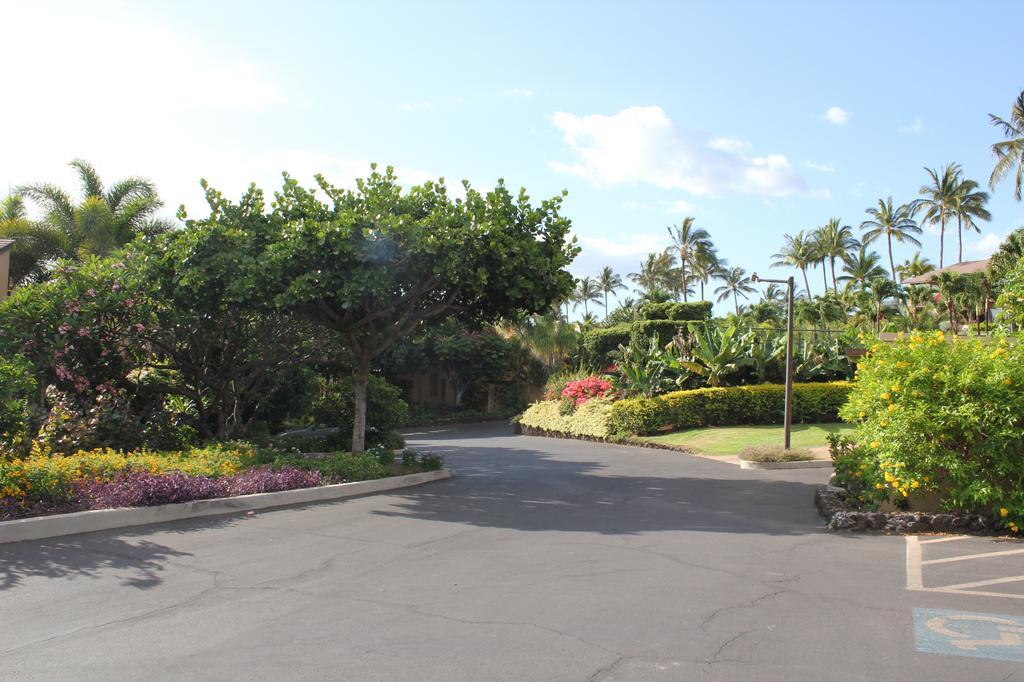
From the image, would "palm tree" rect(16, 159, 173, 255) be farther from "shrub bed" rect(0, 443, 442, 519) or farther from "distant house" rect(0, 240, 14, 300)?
"shrub bed" rect(0, 443, 442, 519)

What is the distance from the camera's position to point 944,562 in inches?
312

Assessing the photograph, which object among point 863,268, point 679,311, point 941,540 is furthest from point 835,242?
point 941,540

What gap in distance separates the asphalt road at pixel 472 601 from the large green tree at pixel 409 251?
410 centimetres

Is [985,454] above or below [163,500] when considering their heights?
above

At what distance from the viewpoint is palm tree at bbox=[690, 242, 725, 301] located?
69.4m

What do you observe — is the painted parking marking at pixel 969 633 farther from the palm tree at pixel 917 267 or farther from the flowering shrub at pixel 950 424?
the palm tree at pixel 917 267

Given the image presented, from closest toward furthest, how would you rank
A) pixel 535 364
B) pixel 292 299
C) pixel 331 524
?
pixel 331 524 → pixel 292 299 → pixel 535 364

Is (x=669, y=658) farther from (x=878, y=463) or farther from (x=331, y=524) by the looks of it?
(x=878, y=463)

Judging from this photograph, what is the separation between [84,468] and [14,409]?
4.66 ft

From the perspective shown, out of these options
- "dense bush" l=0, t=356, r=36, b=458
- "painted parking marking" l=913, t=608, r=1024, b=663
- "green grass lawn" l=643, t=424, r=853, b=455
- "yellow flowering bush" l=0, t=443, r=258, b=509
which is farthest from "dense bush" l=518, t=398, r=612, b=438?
"painted parking marking" l=913, t=608, r=1024, b=663

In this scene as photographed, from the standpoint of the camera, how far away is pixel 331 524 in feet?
32.1

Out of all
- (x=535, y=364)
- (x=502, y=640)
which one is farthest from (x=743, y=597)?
(x=535, y=364)

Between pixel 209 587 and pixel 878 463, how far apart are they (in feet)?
26.9

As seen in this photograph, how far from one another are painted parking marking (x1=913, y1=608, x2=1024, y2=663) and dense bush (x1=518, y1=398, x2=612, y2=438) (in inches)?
775
